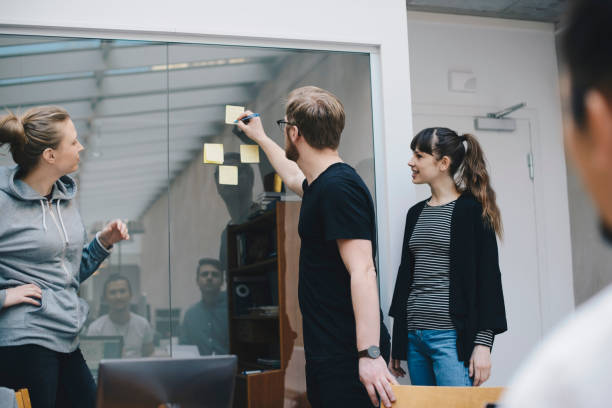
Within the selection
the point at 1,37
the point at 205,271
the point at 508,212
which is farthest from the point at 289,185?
the point at 508,212

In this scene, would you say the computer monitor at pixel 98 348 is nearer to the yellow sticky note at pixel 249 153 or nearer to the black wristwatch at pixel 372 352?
the yellow sticky note at pixel 249 153

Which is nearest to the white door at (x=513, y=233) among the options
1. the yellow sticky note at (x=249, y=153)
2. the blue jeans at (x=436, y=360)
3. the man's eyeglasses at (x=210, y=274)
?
the yellow sticky note at (x=249, y=153)

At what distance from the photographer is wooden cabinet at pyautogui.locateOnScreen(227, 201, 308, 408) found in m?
2.97

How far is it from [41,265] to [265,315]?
1072 mm

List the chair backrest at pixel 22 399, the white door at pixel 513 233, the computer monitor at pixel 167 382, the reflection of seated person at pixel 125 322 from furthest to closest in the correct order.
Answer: the white door at pixel 513 233 → the reflection of seated person at pixel 125 322 → the chair backrest at pixel 22 399 → the computer monitor at pixel 167 382

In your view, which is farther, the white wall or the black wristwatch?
the white wall

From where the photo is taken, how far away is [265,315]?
9.93ft

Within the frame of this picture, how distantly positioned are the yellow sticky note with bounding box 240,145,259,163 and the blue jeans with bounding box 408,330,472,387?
1.11 metres

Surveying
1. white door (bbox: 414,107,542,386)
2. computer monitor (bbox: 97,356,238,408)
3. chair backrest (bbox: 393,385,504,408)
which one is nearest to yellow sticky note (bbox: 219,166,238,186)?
computer monitor (bbox: 97,356,238,408)

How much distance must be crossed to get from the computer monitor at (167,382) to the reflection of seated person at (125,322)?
128 cm

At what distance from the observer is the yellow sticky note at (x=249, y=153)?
3.08 meters

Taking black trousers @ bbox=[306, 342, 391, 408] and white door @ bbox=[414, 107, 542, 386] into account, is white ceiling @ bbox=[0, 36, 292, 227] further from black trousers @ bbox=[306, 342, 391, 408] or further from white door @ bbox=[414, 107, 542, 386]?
white door @ bbox=[414, 107, 542, 386]

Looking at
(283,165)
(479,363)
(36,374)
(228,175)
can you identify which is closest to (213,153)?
(228,175)

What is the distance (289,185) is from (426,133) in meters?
0.67
